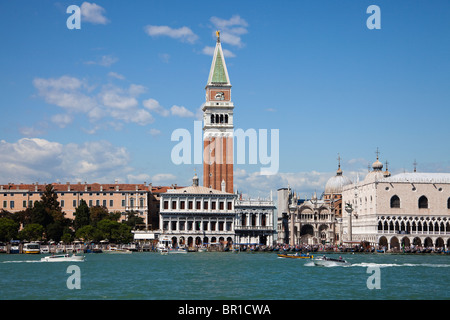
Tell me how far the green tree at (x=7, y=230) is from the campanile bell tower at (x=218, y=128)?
3012 centimetres

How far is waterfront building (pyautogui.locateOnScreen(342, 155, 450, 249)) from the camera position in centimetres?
9344

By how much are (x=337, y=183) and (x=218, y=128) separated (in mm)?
28810

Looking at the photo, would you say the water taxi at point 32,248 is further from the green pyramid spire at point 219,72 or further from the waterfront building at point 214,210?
the green pyramid spire at point 219,72

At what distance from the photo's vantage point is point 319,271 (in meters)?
47.9

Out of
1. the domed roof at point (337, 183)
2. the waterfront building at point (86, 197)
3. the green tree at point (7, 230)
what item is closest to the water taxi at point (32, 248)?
the green tree at point (7, 230)

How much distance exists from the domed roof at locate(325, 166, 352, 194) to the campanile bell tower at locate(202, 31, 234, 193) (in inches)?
1025

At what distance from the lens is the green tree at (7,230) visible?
85000mm

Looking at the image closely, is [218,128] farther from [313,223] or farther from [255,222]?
[313,223]

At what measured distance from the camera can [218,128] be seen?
350 ft

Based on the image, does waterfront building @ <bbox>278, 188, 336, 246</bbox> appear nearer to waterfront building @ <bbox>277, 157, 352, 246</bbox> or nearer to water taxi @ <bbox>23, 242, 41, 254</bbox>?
waterfront building @ <bbox>277, 157, 352, 246</bbox>

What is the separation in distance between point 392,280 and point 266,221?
59119 millimetres

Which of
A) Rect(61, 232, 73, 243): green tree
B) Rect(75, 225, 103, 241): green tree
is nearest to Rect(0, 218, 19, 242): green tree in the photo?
Rect(61, 232, 73, 243): green tree

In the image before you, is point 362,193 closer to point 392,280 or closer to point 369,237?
point 369,237

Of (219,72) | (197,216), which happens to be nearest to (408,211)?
(197,216)
